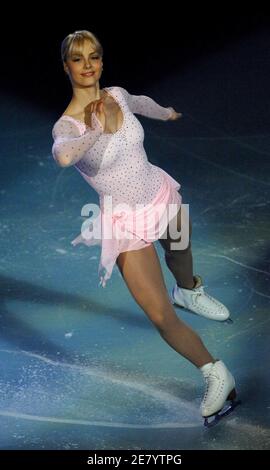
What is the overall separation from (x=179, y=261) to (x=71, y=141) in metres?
1.06

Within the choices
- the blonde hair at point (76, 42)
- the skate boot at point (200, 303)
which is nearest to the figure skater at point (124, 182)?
the blonde hair at point (76, 42)

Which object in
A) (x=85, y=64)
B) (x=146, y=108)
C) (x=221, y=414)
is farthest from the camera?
(x=146, y=108)

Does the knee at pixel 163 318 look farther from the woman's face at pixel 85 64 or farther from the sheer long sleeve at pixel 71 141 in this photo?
the woman's face at pixel 85 64

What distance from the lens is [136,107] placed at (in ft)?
16.4

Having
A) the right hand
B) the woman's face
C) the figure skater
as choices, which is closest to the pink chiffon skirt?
the figure skater

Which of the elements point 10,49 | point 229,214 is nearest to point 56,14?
point 10,49

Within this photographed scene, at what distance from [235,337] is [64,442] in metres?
1.17

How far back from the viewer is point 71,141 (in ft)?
14.5

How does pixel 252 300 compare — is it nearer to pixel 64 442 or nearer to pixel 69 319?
pixel 69 319

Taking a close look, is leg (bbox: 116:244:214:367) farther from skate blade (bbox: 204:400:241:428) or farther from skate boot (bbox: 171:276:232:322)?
skate boot (bbox: 171:276:232:322)

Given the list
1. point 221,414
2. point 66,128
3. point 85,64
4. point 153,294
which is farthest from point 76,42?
point 221,414

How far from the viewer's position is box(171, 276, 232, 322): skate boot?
5.39 m

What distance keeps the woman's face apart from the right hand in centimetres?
9

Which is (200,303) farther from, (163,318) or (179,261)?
(163,318)
